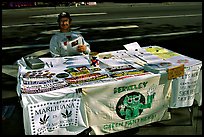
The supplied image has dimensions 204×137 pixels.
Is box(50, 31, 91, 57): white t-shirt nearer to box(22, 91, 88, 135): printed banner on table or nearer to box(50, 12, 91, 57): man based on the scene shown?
box(50, 12, 91, 57): man

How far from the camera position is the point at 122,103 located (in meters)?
3.78

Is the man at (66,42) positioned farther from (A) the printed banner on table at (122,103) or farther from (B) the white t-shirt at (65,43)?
(A) the printed banner on table at (122,103)

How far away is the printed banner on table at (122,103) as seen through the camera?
363cm

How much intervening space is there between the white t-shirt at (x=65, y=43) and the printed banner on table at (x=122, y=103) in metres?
1.31

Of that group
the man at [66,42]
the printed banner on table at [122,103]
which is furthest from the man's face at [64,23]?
the printed banner on table at [122,103]

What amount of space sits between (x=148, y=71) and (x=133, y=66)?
30cm

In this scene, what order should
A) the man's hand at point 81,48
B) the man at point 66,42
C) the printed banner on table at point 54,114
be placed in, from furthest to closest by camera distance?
the man's hand at point 81,48, the man at point 66,42, the printed banner on table at point 54,114

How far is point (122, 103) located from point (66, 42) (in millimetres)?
1469

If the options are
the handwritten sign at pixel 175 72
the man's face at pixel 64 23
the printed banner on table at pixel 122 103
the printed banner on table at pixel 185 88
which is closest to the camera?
the printed banner on table at pixel 122 103

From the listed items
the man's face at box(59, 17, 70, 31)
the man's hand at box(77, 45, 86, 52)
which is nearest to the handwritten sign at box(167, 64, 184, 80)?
the man's hand at box(77, 45, 86, 52)

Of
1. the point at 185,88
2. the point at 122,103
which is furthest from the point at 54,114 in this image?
the point at 185,88

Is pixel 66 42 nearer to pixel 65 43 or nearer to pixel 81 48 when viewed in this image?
pixel 65 43

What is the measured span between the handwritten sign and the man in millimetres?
1525

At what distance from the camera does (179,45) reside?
990cm
